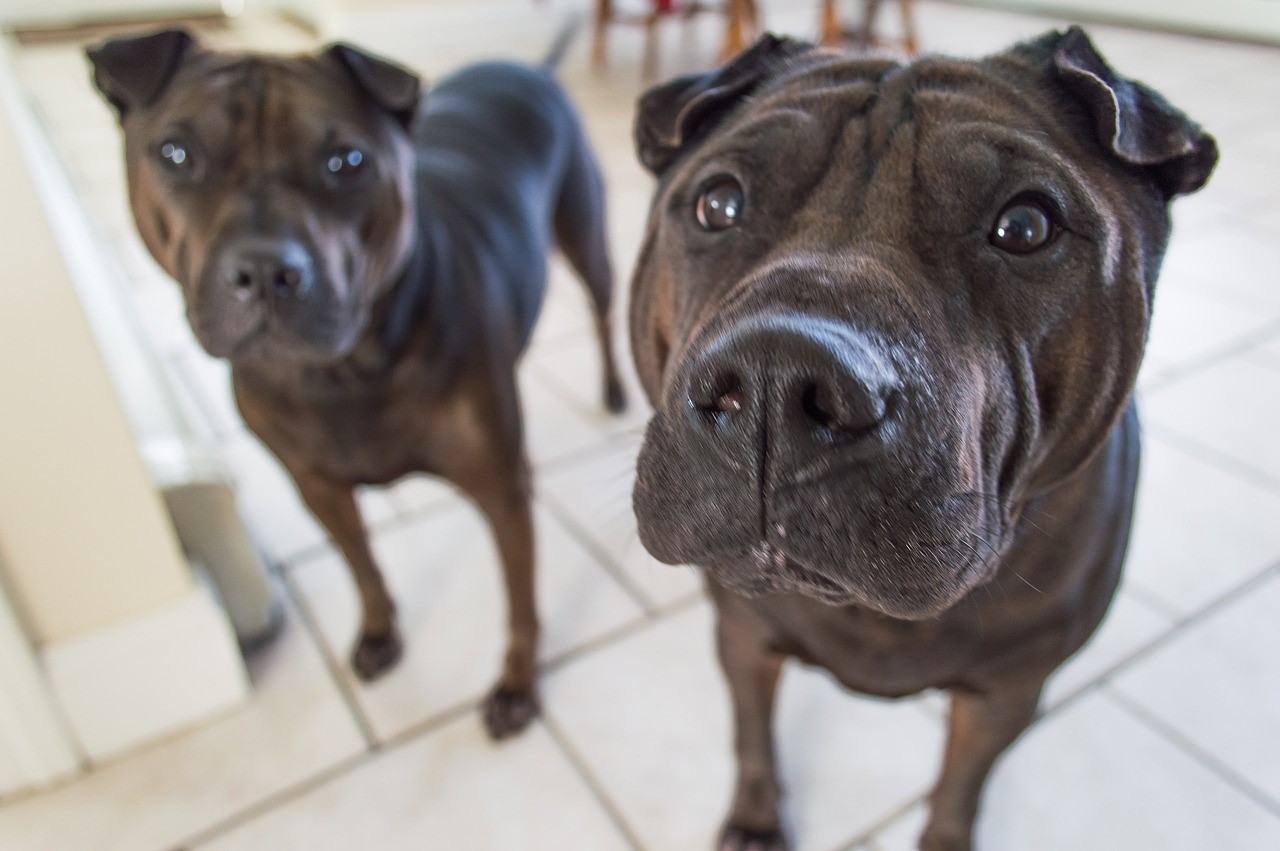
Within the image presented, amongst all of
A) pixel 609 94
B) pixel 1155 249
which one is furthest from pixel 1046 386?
pixel 609 94

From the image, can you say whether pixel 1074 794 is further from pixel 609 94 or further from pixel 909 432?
pixel 609 94

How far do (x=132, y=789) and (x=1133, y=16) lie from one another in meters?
8.19

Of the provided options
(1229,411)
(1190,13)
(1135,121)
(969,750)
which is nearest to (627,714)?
(969,750)

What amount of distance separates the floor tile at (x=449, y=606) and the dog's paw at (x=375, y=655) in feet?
0.07

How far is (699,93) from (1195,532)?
5.64ft

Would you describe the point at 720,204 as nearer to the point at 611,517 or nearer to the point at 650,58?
the point at 611,517

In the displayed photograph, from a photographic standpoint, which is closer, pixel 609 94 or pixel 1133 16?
pixel 609 94

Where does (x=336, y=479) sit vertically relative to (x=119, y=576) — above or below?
above

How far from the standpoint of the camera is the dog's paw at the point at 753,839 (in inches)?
57.6

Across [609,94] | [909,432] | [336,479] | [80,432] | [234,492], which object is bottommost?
[609,94]

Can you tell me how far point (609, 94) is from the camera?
587cm

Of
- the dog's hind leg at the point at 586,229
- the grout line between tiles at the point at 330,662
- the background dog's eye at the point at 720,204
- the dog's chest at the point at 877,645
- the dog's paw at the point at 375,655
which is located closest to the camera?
the background dog's eye at the point at 720,204

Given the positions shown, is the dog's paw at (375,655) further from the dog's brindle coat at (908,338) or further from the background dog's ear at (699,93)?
the background dog's ear at (699,93)

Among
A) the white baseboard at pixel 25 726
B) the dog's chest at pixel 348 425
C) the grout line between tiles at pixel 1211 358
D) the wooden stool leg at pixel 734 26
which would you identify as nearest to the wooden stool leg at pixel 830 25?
the wooden stool leg at pixel 734 26
